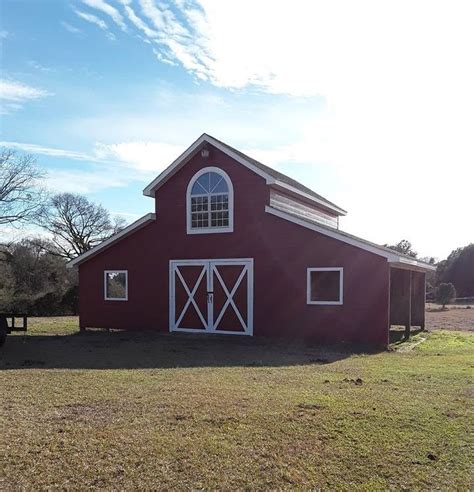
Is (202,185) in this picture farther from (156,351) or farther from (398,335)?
(398,335)

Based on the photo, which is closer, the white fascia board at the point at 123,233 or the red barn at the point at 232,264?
the red barn at the point at 232,264

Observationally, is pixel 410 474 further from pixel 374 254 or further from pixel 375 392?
pixel 374 254

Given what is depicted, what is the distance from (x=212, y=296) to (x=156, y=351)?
474 centimetres

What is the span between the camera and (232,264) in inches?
723

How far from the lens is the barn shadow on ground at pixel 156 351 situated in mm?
11742

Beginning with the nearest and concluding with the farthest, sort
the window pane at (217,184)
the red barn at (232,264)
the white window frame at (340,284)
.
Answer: the red barn at (232,264)
the white window frame at (340,284)
the window pane at (217,184)

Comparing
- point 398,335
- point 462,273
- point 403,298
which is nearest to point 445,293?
point 462,273

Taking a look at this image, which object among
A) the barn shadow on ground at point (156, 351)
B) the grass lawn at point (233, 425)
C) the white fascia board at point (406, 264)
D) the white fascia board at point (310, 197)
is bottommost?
the barn shadow on ground at point (156, 351)

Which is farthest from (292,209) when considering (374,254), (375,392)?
(375,392)

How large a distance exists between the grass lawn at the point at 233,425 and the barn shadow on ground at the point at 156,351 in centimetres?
Answer: 20

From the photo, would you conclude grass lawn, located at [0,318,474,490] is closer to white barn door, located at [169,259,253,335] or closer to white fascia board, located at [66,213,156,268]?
white barn door, located at [169,259,253,335]

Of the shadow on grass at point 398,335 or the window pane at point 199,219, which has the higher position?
the window pane at point 199,219

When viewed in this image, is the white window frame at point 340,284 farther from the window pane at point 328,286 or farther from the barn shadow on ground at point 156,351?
the window pane at point 328,286

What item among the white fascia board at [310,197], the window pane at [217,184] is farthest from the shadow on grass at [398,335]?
the window pane at [217,184]
